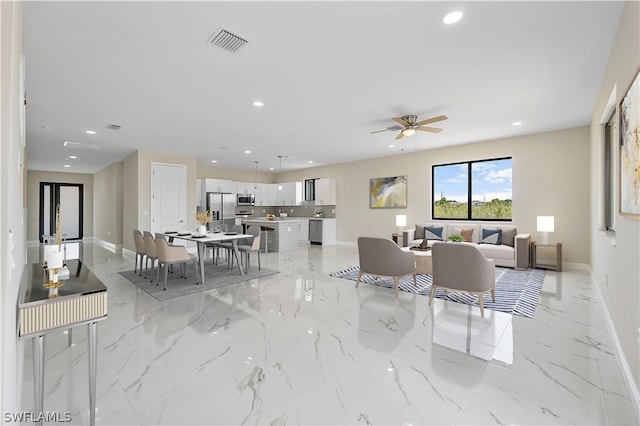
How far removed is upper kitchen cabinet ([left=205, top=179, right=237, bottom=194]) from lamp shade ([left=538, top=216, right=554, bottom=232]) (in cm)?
849

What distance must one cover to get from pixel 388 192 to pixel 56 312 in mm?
7826

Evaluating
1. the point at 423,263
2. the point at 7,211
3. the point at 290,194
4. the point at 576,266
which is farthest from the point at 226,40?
the point at 290,194

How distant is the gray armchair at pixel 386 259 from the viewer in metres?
4.18

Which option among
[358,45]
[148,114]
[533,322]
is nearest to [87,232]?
[148,114]

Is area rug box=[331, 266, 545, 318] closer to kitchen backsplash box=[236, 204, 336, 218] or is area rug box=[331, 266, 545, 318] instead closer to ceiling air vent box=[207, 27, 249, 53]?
ceiling air vent box=[207, 27, 249, 53]

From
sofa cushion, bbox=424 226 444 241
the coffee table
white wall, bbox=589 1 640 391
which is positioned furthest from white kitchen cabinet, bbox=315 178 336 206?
white wall, bbox=589 1 640 391

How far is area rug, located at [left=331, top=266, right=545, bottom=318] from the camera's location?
3.72 meters

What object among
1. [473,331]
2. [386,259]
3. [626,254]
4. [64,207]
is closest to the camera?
[626,254]

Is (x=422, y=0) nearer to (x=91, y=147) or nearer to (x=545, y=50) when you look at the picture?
(x=545, y=50)

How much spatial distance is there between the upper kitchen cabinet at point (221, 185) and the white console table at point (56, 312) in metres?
8.02

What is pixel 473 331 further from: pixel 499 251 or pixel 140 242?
pixel 140 242

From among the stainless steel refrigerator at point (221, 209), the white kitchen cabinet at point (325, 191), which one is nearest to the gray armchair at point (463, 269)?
the white kitchen cabinet at point (325, 191)

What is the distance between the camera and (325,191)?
991 cm

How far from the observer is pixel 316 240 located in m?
9.83
